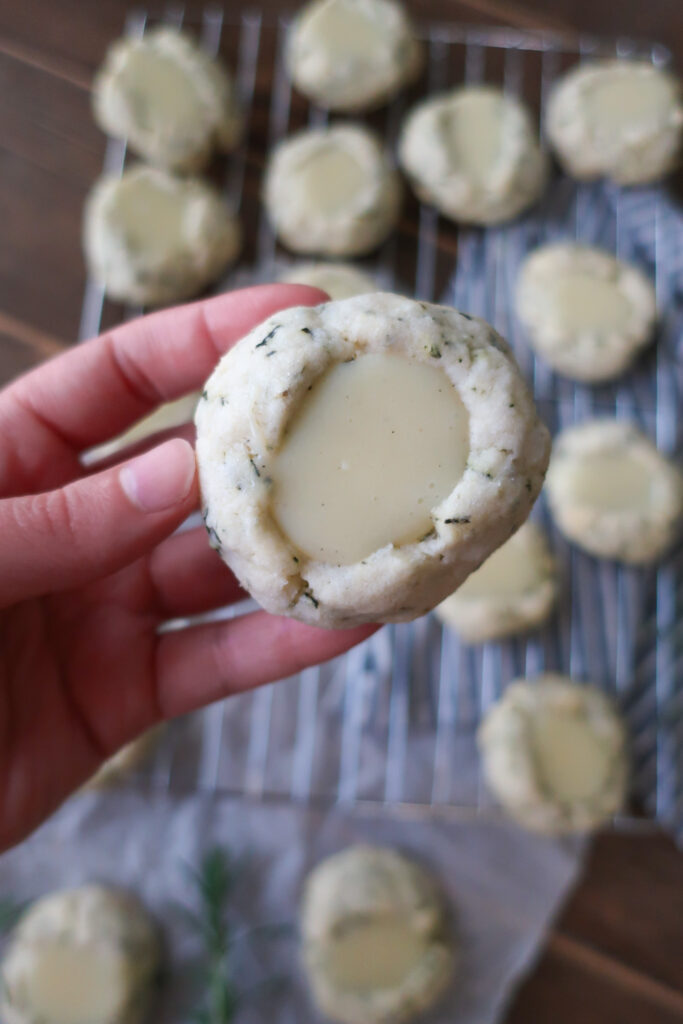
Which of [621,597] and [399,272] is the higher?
[399,272]

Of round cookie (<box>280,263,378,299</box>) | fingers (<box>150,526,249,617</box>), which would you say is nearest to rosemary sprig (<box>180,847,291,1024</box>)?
fingers (<box>150,526,249,617</box>)

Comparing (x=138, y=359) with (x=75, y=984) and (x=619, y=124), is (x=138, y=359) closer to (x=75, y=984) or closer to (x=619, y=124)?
(x=75, y=984)

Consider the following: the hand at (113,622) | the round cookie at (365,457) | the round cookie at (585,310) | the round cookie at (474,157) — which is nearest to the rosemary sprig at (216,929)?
the hand at (113,622)

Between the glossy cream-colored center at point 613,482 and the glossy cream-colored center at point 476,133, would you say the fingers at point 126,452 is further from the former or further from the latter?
the glossy cream-colored center at point 476,133

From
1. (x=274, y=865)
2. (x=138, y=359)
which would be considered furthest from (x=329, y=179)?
(x=274, y=865)

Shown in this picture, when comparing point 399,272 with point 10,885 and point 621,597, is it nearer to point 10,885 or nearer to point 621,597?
point 621,597

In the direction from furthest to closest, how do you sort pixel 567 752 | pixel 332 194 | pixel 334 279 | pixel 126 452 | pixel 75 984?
pixel 332 194 → pixel 334 279 → pixel 567 752 → pixel 75 984 → pixel 126 452

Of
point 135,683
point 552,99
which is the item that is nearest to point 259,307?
point 135,683
